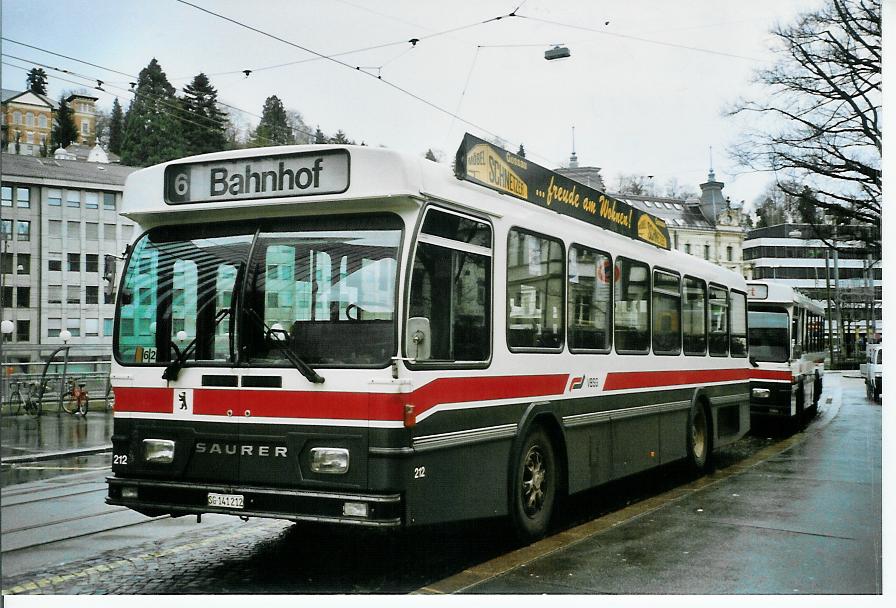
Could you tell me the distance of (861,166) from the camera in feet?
49.4

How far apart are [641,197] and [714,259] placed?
226cm

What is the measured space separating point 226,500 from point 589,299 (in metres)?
3.89

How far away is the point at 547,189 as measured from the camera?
26.5ft

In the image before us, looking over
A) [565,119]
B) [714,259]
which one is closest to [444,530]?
[565,119]

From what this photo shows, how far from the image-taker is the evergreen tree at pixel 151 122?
11.7m

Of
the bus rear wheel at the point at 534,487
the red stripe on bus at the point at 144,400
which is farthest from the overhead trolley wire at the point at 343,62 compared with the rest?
the red stripe on bus at the point at 144,400

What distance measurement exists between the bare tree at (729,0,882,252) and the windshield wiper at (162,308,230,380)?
8303 mm

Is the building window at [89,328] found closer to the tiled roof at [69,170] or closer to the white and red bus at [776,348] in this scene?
the tiled roof at [69,170]

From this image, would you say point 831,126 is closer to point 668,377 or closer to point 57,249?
point 668,377

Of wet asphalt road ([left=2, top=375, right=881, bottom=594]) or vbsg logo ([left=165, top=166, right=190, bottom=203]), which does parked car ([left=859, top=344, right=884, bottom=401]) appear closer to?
wet asphalt road ([left=2, top=375, right=881, bottom=594])

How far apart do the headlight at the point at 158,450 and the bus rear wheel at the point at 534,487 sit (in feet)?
8.13

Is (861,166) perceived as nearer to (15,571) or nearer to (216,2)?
(216,2)

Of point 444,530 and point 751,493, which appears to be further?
point 751,493

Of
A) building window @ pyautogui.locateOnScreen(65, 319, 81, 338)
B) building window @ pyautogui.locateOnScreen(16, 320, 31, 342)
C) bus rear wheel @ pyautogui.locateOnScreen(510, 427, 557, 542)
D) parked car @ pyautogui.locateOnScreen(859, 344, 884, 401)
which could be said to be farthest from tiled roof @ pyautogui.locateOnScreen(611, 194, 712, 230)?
building window @ pyautogui.locateOnScreen(65, 319, 81, 338)
